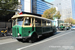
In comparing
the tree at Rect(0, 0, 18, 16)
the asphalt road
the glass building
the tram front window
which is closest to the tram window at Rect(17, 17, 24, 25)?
the tram front window

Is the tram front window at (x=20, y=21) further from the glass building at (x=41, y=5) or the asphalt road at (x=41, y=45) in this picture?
the glass building at (x=41, y=5)

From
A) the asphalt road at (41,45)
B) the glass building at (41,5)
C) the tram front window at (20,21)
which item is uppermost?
the glass building at (41,5)

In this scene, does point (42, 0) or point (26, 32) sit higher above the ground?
point (42, 0)

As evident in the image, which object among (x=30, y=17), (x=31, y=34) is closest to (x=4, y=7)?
(x=30, y=17)

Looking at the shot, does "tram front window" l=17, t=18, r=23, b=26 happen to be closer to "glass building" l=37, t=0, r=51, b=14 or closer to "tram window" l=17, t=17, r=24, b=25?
"tram window" l=17, t=17, r=24, b=25

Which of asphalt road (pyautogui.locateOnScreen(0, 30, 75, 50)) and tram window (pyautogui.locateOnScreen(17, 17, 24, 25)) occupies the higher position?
Answer: tram window (pyautogui.locateOnScreen(17, 17, 24, 25))

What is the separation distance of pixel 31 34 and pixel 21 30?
3.17 feet

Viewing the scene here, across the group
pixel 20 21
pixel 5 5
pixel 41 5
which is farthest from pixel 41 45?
pixel 41 5

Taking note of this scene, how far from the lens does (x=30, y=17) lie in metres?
8.22

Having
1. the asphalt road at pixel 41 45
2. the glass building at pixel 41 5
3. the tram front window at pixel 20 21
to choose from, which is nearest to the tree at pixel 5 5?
the tram front window at pixel 20 21

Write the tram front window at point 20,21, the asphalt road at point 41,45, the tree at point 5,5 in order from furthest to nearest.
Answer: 1. the tree at point 5,5
2. the tram front window at point 20,21
3. the asphalt road at point 41,45

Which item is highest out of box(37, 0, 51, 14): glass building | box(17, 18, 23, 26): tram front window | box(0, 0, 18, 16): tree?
box(37, 0, 51, 14): glass building

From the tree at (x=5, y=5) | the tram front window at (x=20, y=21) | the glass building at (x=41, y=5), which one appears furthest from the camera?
the glass building at (x=41, y=5)

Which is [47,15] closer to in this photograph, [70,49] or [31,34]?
[31,34]
